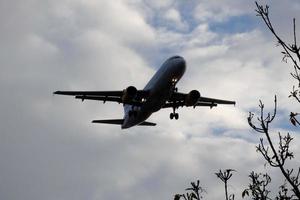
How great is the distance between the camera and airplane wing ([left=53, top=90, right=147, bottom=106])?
3969 cm

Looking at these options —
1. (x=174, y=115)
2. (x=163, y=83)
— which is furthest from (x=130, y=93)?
(x=174, y=115)

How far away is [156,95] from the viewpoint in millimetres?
37438

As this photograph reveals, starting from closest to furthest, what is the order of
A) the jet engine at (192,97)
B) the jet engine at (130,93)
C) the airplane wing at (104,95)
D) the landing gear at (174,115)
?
the jet engine at (130,93) → the airplane wing at (104,95) → the jet engine at (192,97) → the landing gear at (174,115)

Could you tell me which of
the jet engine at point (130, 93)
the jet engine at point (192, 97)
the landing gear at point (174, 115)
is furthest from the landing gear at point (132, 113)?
the jet engine at point (192, 97)

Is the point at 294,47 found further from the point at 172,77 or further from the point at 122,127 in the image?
the point at 122,127

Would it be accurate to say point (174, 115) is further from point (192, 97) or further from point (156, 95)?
point (156, 95)

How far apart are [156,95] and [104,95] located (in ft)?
21.7

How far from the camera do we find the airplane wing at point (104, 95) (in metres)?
39.7

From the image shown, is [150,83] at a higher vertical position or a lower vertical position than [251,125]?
higher

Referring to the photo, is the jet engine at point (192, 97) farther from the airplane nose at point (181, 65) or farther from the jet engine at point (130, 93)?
the jet engine at point (130, 93)

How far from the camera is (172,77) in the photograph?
3675cm

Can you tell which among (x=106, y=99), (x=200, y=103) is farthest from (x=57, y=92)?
(x=200, y=103)

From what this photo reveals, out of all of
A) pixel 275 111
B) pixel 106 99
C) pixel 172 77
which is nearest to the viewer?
pixel 275 111

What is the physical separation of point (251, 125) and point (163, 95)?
1171 inches
